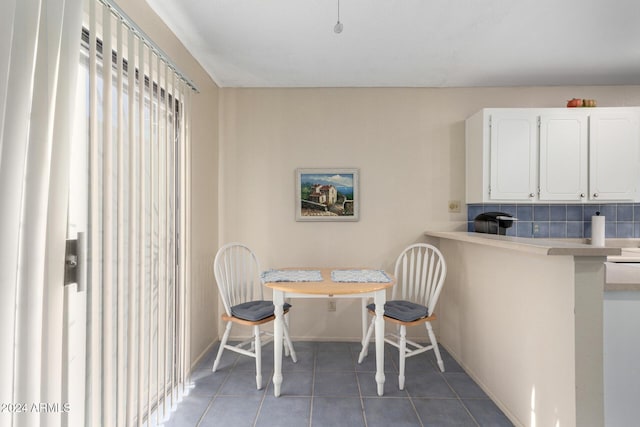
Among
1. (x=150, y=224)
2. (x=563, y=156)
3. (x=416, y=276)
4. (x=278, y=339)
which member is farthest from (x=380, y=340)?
(x=563, y=156)

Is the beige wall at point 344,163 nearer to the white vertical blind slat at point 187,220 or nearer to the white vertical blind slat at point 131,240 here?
the white vertical blind slat at point 187,220

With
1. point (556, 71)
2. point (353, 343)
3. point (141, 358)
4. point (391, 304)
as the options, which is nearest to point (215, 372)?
point (141, 358)

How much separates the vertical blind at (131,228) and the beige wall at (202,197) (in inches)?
13.6

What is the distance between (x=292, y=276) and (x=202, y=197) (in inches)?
43.2

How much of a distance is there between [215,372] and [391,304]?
1.52m

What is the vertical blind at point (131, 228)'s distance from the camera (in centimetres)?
133

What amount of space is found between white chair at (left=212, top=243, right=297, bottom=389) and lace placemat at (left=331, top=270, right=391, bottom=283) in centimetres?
50

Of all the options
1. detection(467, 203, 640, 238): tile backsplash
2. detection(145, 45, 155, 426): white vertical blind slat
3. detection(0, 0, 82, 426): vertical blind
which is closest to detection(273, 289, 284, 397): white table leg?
detection(145, 45, 155, 426): white vertical blind slat

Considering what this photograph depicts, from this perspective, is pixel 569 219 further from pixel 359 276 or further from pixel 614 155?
pixel 359 276

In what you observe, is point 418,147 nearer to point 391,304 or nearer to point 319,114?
point 319,114

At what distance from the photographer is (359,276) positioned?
7.84ft

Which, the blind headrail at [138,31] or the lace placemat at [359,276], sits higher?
the blind headrail at [138,31]

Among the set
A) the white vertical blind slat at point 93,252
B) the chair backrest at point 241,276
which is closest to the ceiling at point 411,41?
the white vertical blind slat at point 93,252

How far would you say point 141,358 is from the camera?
1637 millimetres
